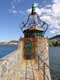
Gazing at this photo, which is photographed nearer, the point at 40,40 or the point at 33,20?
the point at 40,40

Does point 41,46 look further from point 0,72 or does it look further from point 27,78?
point 0,72

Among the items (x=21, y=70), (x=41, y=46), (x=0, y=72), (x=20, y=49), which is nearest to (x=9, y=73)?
(x=0, y=72)

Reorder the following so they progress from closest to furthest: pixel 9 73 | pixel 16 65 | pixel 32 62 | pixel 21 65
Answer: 1. pixel 9 73
2. pixel 16 65
3. pixel 21 65
4. pixel 32 62

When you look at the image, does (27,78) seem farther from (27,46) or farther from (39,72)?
(27,46)

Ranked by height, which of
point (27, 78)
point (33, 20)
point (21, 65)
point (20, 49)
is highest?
point (33, 20)

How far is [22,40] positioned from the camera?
9289 mm

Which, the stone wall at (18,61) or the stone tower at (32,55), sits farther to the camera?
the stone tower at (32,55)

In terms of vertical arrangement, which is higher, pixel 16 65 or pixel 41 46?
pixel 41 46

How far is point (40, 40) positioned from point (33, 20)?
133 centimetres

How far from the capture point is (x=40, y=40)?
9.39m

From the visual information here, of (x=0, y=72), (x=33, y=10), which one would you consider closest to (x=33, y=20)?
(x=33, y=10)

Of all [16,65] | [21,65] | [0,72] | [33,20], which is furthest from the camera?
[33,20]

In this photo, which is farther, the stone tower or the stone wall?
the stone tower

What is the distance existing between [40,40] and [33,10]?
5.22 ft
